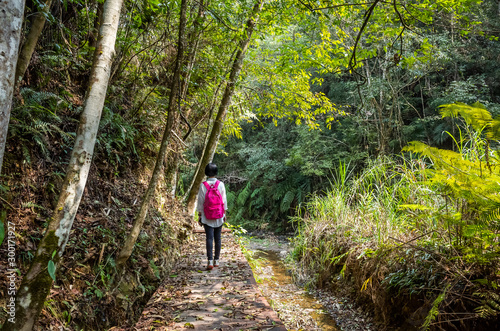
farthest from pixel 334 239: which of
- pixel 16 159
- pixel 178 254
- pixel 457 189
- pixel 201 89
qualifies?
pixel 16 159

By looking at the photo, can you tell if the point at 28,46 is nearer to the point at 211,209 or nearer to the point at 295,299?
the point at 211,209

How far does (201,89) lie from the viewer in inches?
286

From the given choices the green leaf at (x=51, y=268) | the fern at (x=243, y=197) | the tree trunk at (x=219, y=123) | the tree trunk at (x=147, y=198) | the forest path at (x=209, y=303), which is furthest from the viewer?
the fern at (x=243, y=197)

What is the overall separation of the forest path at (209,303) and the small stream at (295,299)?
114 centimetres

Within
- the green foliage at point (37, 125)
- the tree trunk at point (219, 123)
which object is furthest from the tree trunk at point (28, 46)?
the tree trunk at point (219, 123)

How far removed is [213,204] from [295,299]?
2636 mm

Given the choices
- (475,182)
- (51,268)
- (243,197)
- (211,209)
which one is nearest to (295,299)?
(211,209)

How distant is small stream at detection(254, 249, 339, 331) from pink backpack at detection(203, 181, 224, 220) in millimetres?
1801

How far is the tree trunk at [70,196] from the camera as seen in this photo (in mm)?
2115

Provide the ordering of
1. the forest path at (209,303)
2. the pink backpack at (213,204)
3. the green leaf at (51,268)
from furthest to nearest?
the pink backpack at (213,204) < the forest path at (209,303) < the green leaf at (51,268)

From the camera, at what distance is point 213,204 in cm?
443

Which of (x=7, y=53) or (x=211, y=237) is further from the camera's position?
(x=211, y=237)

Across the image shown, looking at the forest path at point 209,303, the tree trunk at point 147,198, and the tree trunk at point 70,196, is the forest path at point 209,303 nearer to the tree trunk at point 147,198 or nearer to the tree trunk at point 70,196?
the tree trunk at point 147,198

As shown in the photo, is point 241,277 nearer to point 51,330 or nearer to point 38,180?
point 51,330
